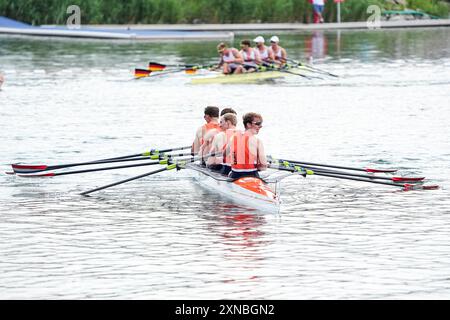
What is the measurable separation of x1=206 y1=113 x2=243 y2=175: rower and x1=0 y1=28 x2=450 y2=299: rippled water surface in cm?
55

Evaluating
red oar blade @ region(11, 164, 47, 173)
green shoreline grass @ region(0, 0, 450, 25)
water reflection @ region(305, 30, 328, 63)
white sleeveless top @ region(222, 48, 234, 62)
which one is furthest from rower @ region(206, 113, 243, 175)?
green shoreline grass @ region(0, 0, 450, 25)

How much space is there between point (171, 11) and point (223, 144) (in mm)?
46492

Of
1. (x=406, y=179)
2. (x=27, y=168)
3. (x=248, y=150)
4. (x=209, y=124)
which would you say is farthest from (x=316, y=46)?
(x=248, y=150)

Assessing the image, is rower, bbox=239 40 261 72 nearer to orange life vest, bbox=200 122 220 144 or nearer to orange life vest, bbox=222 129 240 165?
orange life vest, bbox=200 122 220 144

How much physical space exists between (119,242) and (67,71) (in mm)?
27434

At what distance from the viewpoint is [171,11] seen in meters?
65.8

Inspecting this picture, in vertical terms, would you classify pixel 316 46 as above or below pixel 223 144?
below

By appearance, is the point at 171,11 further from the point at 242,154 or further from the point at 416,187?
the point at 242,154

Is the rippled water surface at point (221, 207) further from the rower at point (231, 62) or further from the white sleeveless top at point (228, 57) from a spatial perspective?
the white sleeveless top at point (228, 57)

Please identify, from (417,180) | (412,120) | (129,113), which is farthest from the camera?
(129,113)

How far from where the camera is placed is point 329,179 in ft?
72.1

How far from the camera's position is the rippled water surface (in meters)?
15.0
